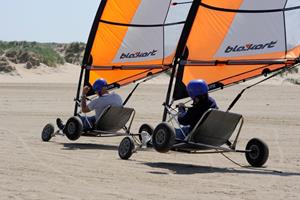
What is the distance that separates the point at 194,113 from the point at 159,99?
57.6ft

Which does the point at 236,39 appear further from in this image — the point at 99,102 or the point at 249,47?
the point at 99,102

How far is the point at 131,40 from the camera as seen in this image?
16141 mm

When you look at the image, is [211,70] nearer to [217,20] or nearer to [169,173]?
[217,20]

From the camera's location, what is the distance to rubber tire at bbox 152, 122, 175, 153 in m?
10.8

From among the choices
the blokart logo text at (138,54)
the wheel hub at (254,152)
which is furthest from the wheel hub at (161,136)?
the blokart logo text at (138,54)

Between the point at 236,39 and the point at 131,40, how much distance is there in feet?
14.2

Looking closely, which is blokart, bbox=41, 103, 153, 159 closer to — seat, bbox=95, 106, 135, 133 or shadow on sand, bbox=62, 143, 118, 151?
seat, bbox=95, 106, 135, 133

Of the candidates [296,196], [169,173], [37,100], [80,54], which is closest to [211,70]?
[169,173]

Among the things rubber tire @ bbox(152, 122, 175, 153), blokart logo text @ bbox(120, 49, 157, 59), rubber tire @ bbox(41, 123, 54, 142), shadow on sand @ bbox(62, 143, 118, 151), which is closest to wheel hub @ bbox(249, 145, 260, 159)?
rubber tire @ bbox(152, 122, 175, 153)

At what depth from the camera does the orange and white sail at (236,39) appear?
11.6 m

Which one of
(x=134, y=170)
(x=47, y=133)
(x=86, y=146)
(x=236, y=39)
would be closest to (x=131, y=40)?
(x=47, y=133)

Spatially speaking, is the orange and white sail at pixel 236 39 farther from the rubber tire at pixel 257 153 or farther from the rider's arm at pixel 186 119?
the rider's arm at pixel 186 119

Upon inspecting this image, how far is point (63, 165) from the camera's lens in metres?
10.8

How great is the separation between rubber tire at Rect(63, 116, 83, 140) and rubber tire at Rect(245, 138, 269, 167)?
3294 millimetres
